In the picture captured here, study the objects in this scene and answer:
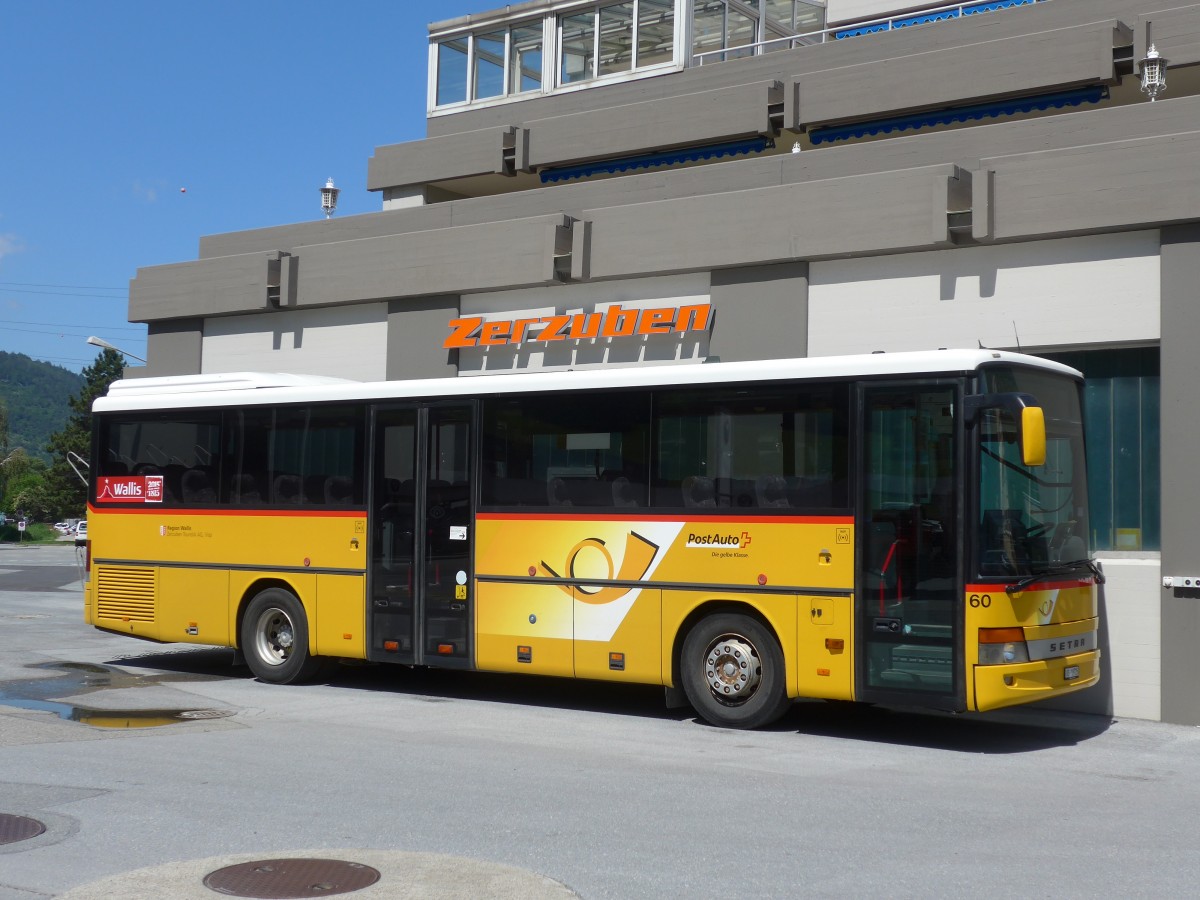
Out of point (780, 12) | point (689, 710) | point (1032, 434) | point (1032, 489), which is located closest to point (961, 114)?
point (780, 12)

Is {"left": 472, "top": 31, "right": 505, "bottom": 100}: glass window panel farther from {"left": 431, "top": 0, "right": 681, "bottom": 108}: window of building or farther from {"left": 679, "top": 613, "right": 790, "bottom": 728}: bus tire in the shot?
{"left": 679, "top": 613, "right": 790, "bottom": 728}: bus tire

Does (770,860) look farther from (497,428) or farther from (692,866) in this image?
(497,428)

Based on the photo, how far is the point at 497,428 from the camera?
537 inches

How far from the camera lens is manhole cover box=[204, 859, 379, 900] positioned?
6.37 m

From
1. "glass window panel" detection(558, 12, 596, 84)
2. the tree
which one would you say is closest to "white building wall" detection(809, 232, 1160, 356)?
"glass window panel" detection(558, 12, 596, 84)

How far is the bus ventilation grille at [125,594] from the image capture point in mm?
16438

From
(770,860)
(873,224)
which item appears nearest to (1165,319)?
(873,224)

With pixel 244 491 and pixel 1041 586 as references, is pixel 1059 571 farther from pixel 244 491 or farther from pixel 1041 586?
pixel 244 491

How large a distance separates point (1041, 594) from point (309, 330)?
14023mm

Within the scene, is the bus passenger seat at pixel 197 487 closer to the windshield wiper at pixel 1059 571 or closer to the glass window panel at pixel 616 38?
the windshield wiper at pixel 1059 571

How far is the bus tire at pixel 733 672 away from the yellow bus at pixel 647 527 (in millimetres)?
21

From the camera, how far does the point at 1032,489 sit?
36.9 ft

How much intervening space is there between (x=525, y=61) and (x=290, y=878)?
20.1 metres

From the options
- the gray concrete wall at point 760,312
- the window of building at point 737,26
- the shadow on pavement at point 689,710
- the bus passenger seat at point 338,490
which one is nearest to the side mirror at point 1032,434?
the shadow on pavement at point 689,710
